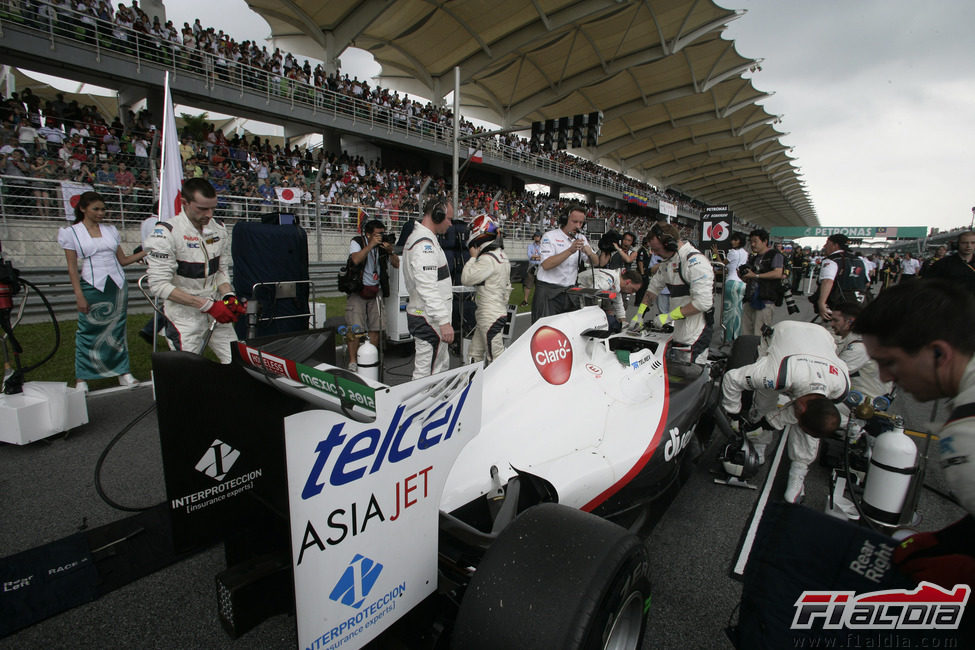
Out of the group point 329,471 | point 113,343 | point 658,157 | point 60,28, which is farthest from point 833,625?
point 658,157

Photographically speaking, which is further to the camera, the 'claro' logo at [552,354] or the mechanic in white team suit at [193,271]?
the mechanic in white team suit at [193,271]

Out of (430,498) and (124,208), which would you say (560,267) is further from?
(124,208)

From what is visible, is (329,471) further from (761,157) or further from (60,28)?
(761,157)

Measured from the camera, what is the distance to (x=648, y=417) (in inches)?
92.6

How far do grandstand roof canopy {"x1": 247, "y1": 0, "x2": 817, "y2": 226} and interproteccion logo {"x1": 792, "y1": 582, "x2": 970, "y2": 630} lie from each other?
21.1m

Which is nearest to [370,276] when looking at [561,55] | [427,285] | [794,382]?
[427,285]

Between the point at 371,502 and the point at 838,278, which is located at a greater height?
the point at 838,278

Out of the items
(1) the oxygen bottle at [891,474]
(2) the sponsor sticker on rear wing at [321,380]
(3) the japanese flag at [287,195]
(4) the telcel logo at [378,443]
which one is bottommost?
(1) the oxygen bottle at [891,474]

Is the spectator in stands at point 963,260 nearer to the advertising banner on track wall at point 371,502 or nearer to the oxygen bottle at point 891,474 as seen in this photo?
the oxygen bottle at point 891,474

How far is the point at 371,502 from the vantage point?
114 cm

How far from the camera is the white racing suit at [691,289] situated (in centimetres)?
415

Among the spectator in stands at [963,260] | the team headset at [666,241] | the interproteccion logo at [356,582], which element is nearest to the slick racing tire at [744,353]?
the team headset at [666,241]

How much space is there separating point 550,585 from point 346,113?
786 inches

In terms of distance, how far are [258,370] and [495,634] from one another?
0.91m
